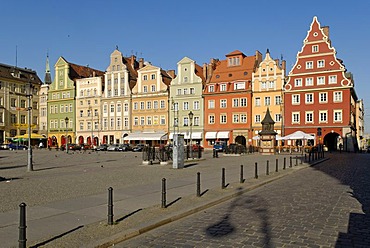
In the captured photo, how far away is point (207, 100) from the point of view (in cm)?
6494

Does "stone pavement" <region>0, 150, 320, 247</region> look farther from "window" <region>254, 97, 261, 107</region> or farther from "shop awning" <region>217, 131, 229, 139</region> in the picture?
"shop awning" <region>217, 131, 229, 139</region>

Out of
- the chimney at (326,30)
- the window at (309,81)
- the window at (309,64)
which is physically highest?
the chimney at (326,30)

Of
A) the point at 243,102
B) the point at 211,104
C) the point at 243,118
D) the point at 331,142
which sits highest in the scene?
the point at 243,102

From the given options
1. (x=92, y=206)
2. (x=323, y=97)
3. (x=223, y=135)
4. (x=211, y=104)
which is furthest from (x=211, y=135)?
(x=92, y=206)

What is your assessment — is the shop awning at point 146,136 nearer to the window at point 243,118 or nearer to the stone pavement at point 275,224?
the window at point 243,118

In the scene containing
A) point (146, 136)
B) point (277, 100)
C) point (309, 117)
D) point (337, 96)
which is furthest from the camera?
point (146, 136)

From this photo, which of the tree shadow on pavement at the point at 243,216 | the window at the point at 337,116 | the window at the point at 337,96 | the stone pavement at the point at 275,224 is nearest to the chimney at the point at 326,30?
the window at the point at 337,96

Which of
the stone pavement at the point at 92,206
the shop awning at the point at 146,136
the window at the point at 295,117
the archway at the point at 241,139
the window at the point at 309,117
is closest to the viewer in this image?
the stone pavement at the point at 92,206

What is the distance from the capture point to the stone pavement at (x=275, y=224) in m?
6.68

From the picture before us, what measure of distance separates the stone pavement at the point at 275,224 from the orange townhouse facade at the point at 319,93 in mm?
44856

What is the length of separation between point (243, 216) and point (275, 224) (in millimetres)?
1064

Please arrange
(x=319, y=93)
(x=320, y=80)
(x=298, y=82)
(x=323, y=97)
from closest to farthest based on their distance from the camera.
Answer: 1. (x=323, y=97)
2. (x=319, y=93)
3. (x=320, y=80)
4. (x=298, y=82)

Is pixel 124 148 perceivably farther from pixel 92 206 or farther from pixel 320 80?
pixel 92 206

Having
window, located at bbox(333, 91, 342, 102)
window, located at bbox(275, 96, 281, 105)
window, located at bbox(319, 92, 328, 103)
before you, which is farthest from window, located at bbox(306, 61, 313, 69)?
window, located at bbox(275, 96, 281, 105)
